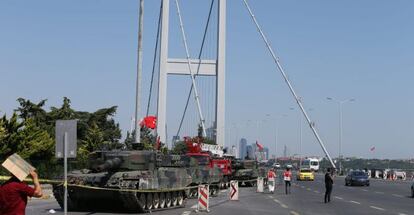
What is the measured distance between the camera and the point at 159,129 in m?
58.3

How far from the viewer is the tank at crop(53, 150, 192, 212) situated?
797 inches

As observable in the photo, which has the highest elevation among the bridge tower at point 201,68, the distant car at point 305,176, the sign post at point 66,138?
the bridge tower at point 201,68

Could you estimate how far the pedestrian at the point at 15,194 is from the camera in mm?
7938

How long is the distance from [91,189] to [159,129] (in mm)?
38166

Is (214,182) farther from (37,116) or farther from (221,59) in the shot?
(221,59)

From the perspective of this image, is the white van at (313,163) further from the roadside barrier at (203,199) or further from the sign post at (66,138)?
the sign post at (66,138)

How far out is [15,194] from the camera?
797cm

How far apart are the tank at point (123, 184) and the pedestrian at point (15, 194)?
11.9 metres

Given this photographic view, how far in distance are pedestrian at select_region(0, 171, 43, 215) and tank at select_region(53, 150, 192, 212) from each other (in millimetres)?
11898

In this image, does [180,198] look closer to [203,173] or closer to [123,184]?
[123,184]

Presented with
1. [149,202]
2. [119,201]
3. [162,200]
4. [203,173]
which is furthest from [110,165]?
[203,173]

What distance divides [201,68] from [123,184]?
1880 inches

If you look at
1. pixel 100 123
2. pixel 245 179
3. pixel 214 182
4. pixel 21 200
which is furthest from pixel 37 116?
pixel 21 200

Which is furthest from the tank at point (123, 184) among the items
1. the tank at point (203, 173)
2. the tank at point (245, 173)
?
the tank at point (245, 173)
